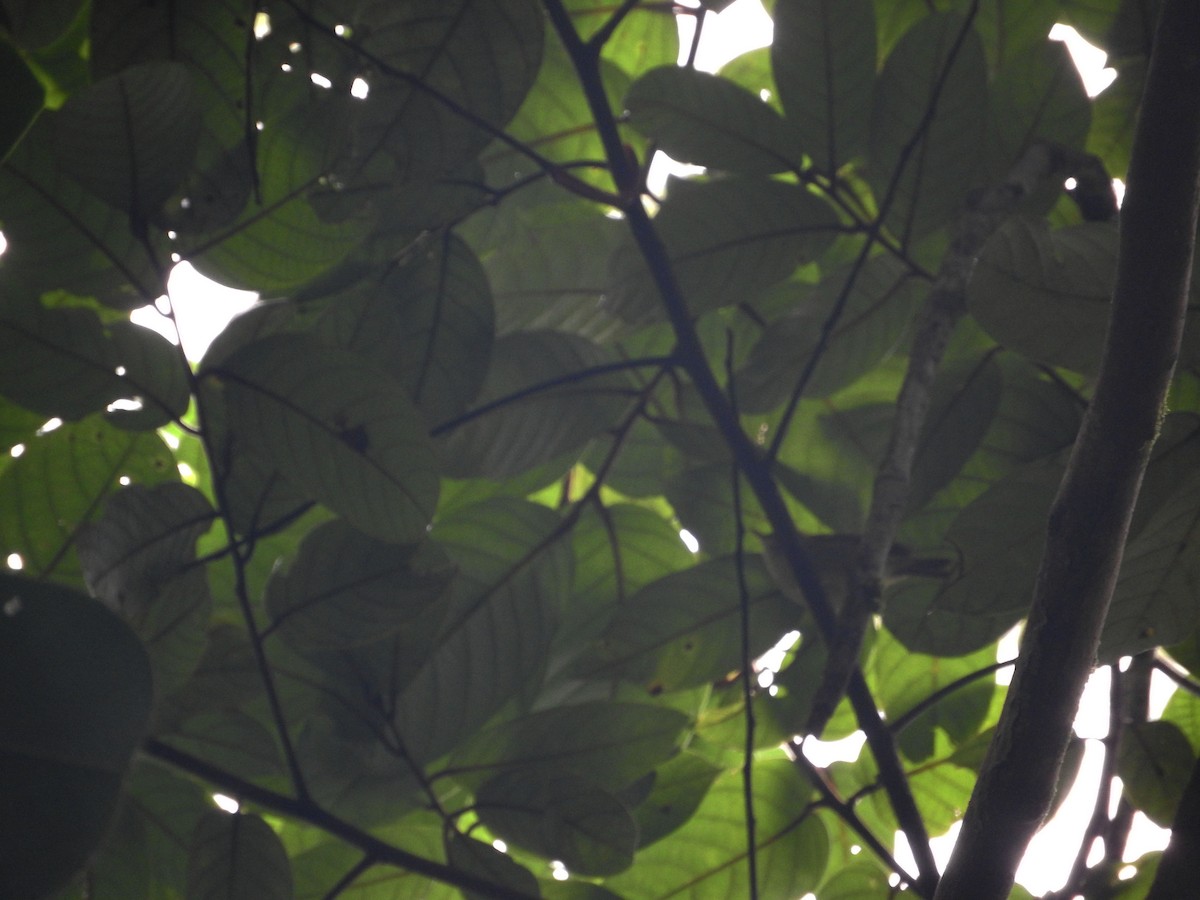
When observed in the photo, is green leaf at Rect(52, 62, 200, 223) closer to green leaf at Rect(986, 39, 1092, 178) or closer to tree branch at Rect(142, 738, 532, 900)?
tree branch at Rect(142, 738, 532, 900)

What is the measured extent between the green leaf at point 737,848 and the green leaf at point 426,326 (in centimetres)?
41

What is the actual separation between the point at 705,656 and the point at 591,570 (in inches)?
5.8

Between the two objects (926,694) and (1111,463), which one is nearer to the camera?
(1111,463)

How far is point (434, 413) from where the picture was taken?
2.64 feet

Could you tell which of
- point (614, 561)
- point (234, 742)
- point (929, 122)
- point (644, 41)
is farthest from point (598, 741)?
point (644, 41)

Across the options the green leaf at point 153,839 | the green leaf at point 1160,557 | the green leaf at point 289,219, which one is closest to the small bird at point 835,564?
the green leaf at point 1160,557

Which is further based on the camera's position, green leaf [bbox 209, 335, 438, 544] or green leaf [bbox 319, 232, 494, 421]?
green leaf [bbox 319, 232, 494, 421]

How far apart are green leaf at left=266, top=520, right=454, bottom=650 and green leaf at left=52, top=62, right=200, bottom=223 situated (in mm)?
262

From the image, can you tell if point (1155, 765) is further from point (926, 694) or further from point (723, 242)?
point (723, 242)

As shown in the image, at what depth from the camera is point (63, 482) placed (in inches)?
33.5

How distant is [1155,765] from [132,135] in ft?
2.96

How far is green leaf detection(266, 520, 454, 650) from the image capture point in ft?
2.41

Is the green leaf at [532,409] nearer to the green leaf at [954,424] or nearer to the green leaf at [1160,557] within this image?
the green leaf at [954,424]

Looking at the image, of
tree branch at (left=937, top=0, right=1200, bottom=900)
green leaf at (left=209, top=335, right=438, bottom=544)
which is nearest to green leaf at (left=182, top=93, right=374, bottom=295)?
green leaf at (left=209, top=335, right=438, bottom=544)
